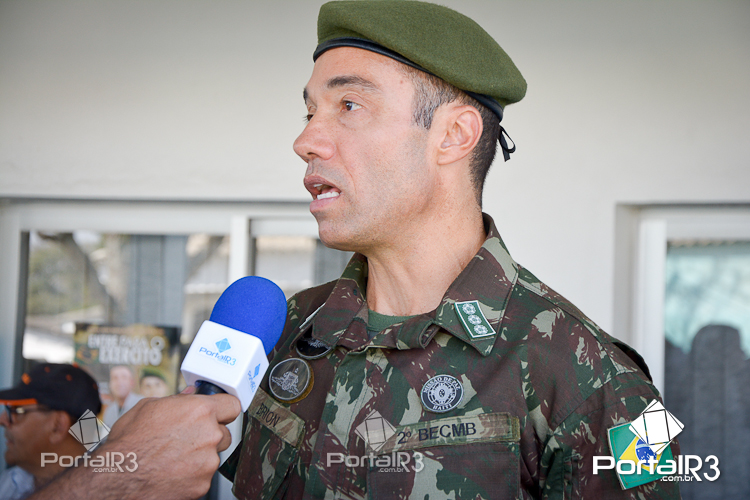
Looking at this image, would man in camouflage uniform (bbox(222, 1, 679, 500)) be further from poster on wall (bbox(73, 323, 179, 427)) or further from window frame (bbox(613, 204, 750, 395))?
poster on wall (bbox(73, 323, 179, 427))

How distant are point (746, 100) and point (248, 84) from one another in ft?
6.13

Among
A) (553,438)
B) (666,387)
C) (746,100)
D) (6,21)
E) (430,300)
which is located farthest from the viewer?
(6,21)

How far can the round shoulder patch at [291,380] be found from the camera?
1264 mm

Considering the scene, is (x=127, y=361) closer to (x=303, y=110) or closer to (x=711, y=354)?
(x=303, y=110)

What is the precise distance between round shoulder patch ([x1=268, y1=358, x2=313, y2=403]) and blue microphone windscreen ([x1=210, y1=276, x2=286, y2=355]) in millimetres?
188

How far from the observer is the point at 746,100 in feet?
6.91

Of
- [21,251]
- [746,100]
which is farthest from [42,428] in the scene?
[746,100]

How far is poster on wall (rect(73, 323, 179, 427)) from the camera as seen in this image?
2.74 metres

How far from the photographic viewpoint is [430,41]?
4.07ft

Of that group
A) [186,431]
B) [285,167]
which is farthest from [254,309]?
[285,167]

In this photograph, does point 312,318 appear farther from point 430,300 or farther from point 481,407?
point 481,407

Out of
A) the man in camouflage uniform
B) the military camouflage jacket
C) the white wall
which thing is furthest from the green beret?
the white wall

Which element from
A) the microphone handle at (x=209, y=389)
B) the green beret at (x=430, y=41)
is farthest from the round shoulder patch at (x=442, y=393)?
the green beret at (x=430, y=41)

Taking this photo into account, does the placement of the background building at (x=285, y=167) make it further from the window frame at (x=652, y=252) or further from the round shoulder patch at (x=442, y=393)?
the round shoulder patch at (x=442, y=393)
